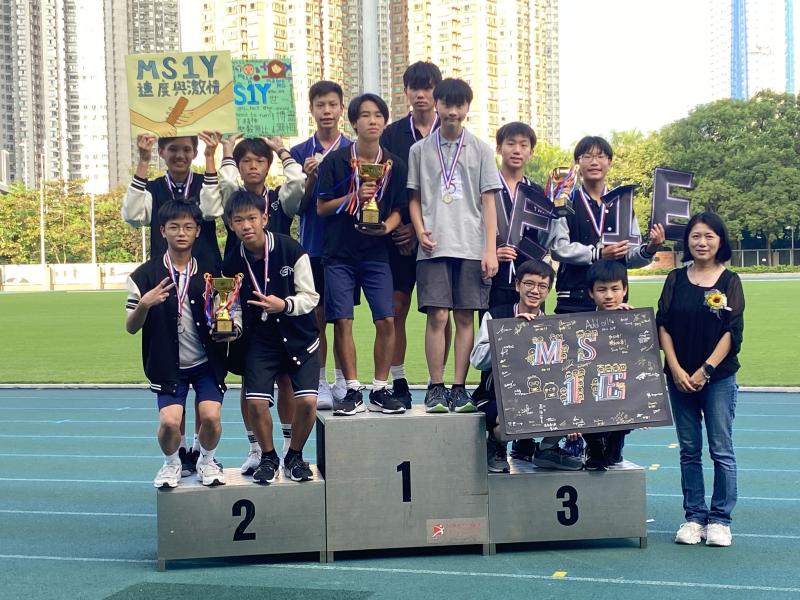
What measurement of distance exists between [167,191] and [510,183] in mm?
1864

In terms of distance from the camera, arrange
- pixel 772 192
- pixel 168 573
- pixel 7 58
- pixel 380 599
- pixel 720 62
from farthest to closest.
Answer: pixel 720 62
pixel 7 58
pixel 772 192
pixel 168 573
pixel 380 599

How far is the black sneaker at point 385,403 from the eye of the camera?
546cm

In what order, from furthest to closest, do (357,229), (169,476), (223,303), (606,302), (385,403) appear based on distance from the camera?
(357,229) → (385,403) → (606,302) → (169,476) → (223,303)

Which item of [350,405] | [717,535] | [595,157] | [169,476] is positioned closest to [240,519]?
[169,476]

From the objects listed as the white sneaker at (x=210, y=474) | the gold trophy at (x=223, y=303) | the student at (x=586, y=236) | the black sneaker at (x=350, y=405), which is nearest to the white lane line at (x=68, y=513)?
the white sneaker at (x=210, y=474)

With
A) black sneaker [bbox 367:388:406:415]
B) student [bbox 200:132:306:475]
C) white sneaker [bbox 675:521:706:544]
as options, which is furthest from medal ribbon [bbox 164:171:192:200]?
white sneaker [bbox 675:521:706:544]

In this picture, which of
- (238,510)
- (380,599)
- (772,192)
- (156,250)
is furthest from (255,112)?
(772,192)

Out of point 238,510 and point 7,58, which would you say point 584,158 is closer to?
point 238,510

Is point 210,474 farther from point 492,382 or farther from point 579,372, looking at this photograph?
point 579,372

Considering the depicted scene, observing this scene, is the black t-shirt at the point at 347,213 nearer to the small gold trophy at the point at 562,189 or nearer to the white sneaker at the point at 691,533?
the small gold trophy at the point at 562,189

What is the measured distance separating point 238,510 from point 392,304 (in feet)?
4.61

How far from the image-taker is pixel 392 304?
19.3 feet

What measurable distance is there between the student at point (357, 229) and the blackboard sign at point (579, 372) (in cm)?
83

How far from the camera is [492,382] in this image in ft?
17.9
